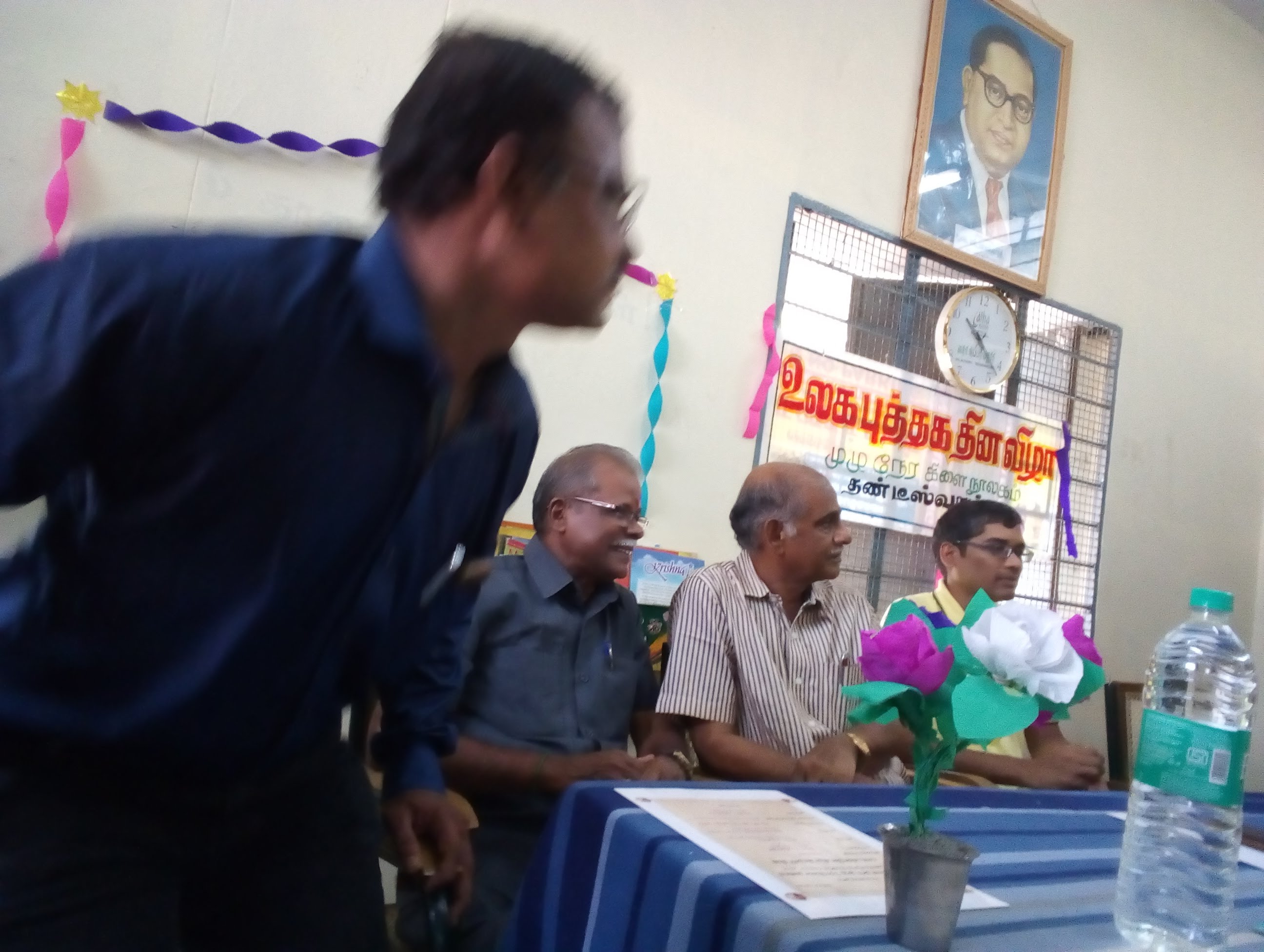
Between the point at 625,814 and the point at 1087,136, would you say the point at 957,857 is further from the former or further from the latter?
the point at 1087,136

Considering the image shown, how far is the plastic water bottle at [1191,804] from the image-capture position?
0.69 m

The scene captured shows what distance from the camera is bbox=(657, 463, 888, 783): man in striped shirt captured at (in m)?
1.48

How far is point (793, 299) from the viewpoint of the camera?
251cm

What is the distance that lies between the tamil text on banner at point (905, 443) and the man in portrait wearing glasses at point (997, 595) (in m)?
0.34

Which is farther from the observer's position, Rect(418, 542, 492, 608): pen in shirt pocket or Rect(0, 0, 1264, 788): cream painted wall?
Rect(0, 0, 1264, 788): cream painted wall

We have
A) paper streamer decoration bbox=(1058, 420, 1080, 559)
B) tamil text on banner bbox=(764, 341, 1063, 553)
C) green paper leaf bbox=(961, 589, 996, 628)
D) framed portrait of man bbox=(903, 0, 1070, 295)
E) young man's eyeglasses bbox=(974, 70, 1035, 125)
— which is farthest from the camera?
paper streamer decoration bbox=(1058, 420, 1080, 559)

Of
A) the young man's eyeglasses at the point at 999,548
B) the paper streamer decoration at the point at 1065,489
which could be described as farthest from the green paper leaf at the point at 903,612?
the paper streamer decoration at the point at 1065,489

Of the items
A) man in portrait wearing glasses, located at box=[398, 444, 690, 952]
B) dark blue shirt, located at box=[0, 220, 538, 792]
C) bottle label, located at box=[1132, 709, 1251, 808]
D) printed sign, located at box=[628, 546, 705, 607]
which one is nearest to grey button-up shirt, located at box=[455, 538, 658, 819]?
man in portrait wearing glasses, located at box=[398, 444, 690, 952]

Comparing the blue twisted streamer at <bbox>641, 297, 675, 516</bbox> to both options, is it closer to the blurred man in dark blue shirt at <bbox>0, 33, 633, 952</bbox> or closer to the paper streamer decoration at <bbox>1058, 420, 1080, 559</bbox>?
the blurred man in dark blue shirt at <bbox>0, 33, 633, 952</bbox>

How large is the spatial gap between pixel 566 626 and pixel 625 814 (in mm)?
727

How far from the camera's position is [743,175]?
2.40 meters

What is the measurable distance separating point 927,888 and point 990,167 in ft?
9.13

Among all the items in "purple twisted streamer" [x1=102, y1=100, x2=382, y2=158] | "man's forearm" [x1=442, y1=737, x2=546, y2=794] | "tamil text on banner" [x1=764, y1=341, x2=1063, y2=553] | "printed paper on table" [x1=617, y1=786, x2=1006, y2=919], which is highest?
"purple twisted streamer" [x1=102, y1=100, x2=382, y2=158]

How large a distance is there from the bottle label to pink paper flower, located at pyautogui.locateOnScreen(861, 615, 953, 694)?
21 cm
